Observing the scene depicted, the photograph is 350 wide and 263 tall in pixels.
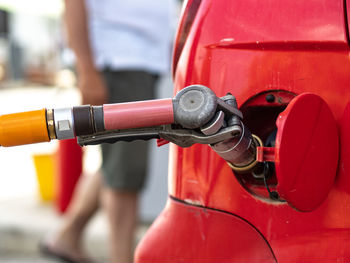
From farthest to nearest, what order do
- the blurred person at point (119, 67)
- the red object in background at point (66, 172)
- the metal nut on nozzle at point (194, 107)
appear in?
the red object in background at point (66, 172) < the blurred person at point (119, 67) < the metal nut on nozzle at point (194, 107)

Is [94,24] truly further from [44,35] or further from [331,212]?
[44,35]

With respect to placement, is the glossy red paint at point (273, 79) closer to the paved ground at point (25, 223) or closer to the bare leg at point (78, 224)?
the bare leg at point (78, 224)

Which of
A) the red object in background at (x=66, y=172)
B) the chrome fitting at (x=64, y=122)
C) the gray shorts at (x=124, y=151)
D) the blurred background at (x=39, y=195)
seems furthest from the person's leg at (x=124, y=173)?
the chrome fitting at (x=64, y=122)

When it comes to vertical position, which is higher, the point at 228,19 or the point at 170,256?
the point at 228,19

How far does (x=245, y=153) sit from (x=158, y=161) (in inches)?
101

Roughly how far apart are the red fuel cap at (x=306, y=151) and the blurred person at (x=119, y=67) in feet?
4.80

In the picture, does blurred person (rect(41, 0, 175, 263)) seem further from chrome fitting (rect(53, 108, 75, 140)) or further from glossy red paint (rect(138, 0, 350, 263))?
chrome fitting (rect(53, 108, 75, 140))

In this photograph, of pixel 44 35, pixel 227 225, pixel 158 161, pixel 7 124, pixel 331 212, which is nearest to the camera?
pixel 7 124

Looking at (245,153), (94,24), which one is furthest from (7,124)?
(94,24)

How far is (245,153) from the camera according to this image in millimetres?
1072

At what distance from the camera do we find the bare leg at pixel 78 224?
2.91m

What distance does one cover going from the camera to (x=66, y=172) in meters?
3.75

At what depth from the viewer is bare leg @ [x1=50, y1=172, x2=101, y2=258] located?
2.91 m

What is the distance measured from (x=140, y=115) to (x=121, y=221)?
64.2 inches
